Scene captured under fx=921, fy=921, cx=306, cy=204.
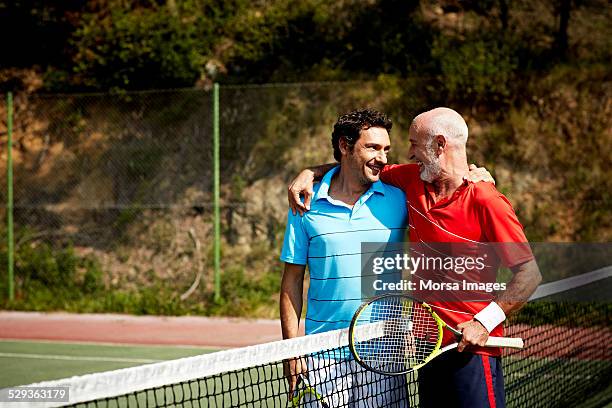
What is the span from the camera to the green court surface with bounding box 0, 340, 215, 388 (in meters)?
8.38

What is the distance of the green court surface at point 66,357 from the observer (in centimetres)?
838

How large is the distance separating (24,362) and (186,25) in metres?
8.20

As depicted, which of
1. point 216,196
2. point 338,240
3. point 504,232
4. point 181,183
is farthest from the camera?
point 181,183

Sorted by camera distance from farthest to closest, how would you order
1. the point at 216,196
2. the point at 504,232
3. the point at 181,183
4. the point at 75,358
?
the point at 181,183 → the point at 216,196 → the point at 75,358 → the point at 504,232

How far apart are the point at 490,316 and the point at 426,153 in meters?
0.63

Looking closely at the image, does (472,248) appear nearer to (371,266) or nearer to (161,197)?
(371,266)

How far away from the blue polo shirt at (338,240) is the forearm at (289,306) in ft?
0.21

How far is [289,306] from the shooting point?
12.1ft

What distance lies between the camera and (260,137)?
1447cm

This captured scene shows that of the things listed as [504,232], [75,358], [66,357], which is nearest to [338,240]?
[504,232]

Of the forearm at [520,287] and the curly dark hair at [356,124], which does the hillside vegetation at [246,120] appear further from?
the forearm at [520,287]

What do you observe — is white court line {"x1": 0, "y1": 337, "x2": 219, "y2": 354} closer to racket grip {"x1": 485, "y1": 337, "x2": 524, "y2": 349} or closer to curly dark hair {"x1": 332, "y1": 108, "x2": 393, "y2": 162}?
curly dark hair {"x1": 332, "y1": 108, "x2": 393, "y2": 162}

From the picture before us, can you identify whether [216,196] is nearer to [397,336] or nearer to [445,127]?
[397,336]

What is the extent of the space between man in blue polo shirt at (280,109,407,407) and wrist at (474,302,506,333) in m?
0.56
